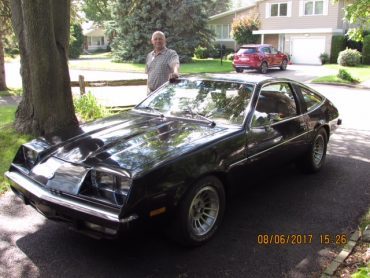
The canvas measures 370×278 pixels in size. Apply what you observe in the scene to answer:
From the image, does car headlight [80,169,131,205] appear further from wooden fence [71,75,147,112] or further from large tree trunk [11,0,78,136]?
wooden fence [71,75,147,112]

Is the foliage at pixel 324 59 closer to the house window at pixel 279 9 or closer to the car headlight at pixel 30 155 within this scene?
the house window at pixel 279 9

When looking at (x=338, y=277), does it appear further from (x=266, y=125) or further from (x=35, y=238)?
(x=35, y=238)

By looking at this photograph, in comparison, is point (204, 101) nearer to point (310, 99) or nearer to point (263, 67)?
point (310, 99)

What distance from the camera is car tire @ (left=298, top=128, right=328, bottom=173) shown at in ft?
19.2

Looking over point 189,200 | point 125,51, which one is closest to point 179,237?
point 189,200

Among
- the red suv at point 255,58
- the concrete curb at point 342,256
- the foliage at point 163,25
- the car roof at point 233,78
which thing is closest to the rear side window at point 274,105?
the car roof at point 233,78

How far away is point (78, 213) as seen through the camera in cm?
342

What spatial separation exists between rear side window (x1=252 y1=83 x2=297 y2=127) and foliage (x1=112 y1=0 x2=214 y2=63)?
28000 mm

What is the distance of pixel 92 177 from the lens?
358cm

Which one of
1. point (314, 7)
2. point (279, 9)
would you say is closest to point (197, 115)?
point (314, 7)

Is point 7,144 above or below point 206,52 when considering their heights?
below

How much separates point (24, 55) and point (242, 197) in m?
4.97

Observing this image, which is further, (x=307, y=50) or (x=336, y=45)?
(x=307, y=50)

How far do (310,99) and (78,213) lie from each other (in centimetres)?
385
